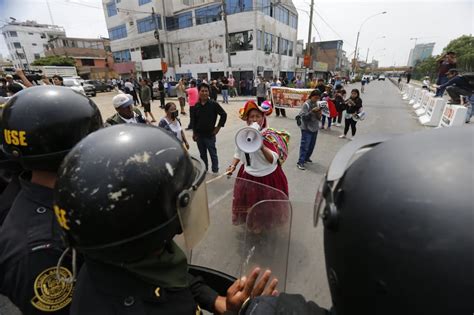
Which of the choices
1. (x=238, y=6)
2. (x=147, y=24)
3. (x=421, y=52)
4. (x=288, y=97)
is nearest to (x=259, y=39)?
(x=238, y=6)

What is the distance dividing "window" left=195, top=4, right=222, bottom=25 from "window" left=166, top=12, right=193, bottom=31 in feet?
4.69

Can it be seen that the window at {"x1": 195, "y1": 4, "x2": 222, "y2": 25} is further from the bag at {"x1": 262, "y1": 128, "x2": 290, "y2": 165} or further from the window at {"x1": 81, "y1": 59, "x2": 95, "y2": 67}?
the window at {"x1": 81, "y1": 59, "x2": 95, "y2": 67}

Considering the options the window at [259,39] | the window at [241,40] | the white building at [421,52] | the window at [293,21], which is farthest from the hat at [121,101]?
the white building at [421,52]

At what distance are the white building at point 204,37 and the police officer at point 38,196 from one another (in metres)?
23.4

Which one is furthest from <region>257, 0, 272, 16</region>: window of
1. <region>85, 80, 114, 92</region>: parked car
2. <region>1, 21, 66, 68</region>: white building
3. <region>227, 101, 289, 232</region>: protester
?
<region>1, 21, 66, 68</region>: white building

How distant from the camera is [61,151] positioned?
4.25ft

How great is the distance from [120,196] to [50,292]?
1.84 ft

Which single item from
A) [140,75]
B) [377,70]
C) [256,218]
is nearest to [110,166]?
[256,218]

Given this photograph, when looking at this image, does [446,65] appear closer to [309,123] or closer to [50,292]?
[309,123]

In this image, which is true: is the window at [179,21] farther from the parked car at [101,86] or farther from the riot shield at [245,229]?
the riot shield at [245,229]

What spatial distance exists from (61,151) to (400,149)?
1508mm

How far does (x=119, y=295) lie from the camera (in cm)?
88

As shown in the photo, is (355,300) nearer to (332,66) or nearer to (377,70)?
(332,66)

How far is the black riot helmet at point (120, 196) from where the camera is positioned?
852 mm
